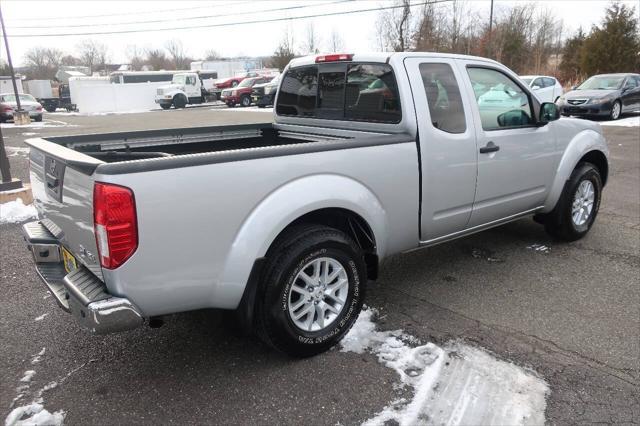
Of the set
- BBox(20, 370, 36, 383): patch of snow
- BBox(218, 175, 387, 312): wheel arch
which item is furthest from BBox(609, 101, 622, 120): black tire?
BBox(20, 370, 36, 383): patch of snow

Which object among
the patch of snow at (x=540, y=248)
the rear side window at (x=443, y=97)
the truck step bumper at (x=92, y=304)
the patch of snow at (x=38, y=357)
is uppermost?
the rear side window at (x=443, y=97)

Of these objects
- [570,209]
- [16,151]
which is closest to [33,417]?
[570,209]

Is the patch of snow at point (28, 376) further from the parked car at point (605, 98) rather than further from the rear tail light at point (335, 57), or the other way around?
the parked car at point (605, 98)

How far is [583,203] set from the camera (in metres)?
5.30

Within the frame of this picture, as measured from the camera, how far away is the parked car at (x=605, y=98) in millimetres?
16719

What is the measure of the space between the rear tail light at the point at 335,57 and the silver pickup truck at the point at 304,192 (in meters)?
0.01

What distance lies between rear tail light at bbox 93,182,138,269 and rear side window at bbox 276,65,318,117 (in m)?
2.44

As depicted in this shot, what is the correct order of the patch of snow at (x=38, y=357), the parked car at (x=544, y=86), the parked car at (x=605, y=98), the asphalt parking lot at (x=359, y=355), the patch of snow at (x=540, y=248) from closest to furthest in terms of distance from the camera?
the asphalt parking lot at (x=359, y=355) < the patch of snow at (x=38, y=357) < the patch of snow at (x=540, y=248) < the parked car at (x=605, y=98) < the parked car at (x=544, y=86)

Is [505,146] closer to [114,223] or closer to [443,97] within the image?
[443,97]

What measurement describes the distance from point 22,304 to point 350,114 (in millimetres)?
3051

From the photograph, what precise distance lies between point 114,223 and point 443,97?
2600 millimetres

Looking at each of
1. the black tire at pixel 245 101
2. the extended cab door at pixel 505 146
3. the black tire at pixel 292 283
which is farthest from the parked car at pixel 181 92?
the black tire at pixel 292 283

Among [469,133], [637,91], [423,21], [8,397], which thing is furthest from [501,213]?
[423,21]

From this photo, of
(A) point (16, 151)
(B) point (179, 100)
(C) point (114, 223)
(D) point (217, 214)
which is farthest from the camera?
(B) point (179, 100)
